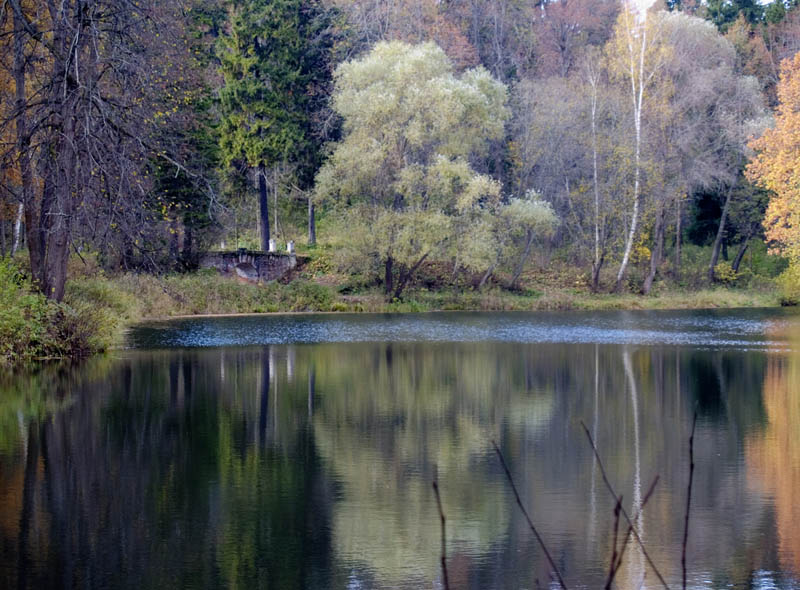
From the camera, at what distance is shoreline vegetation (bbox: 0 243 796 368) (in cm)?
3209

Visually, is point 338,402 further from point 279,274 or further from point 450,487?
point 279,274

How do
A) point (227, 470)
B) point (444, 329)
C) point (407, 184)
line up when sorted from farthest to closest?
point (407, 184) < point (444, 329) < point (227, 470)

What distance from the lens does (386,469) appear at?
447 inches

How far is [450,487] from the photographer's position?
34.4 feet

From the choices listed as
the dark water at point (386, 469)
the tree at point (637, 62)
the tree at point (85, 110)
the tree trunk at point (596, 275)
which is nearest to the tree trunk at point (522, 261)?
the tree trunk at point (596, 275)

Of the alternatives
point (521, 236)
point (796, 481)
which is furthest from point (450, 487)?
point (521, 236)

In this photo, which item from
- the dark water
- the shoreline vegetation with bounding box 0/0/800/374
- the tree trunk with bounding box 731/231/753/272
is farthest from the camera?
the tree trunk with bounding box 731/231/753/272

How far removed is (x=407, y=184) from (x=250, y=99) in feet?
28.8

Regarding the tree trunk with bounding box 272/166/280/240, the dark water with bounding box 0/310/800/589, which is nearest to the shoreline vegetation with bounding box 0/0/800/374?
the tree trunk with bounding box 272/166/280/240

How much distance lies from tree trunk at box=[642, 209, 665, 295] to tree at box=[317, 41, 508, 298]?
9.37 meters

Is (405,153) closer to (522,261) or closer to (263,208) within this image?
(522,261)

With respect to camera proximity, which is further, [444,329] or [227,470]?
[444,329]

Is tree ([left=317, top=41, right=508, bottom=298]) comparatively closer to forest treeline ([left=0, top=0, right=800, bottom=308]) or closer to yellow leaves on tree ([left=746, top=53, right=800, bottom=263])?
forest treeline ([left=0, top=0, right=800, bottom=308])

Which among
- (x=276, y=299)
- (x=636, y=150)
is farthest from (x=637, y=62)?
(x=276, y=299)
